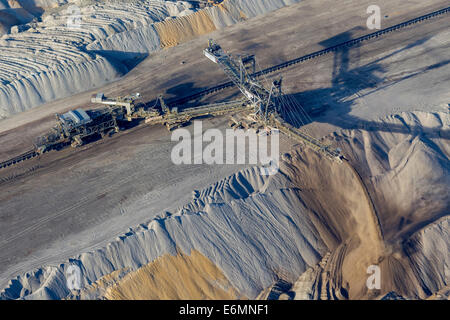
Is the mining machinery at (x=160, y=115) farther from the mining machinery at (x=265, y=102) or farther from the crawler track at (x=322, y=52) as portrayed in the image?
the crawler track at (x=322, y=52)

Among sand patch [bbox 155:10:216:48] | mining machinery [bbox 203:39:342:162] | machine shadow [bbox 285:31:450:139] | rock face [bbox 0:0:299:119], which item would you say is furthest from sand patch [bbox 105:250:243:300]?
sand patch [bbox 155:10:216:48]

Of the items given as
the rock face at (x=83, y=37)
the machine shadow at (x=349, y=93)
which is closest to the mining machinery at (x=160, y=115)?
the machine shadow at (x=349, y=93)

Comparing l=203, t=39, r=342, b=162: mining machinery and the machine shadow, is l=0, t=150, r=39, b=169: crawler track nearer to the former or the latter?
l=203, t=39, r=342, b=162: mining machinery

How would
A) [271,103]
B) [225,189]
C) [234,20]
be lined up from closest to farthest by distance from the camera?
[225,189], [271,103], [234,20]

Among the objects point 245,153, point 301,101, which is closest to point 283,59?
point 301,101

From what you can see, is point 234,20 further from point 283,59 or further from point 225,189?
point 225,189
